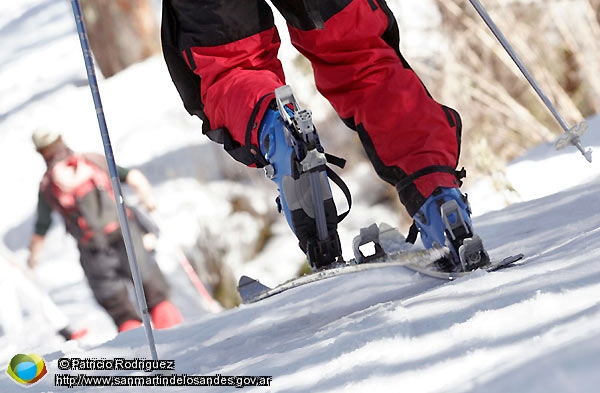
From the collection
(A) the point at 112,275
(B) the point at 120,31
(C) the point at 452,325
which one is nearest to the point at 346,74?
(C) the point at 452,325

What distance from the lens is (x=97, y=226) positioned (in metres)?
5.53

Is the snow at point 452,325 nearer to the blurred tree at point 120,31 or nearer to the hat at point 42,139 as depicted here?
the hat at point 42,139

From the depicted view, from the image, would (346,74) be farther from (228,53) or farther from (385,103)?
(228,53)

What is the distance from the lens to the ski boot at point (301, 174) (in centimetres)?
169

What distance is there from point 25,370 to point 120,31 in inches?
297

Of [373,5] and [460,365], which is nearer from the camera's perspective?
[460,365]

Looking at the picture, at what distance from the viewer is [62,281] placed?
7801 millimetres

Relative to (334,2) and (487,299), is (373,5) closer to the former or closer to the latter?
(334,2)

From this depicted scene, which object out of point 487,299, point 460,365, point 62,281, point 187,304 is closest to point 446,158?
point 487,299

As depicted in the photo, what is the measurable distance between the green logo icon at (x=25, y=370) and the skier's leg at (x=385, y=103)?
852 mm

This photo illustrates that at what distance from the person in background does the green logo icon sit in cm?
337

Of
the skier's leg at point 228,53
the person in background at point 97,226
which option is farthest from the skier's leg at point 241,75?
the person in background at point 97,226

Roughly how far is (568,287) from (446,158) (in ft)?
2.48

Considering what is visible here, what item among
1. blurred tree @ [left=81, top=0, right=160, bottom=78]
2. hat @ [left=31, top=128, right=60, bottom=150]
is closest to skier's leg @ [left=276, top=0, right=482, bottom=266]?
hat @ [left=31, top=128, right=60, bottom=150]
